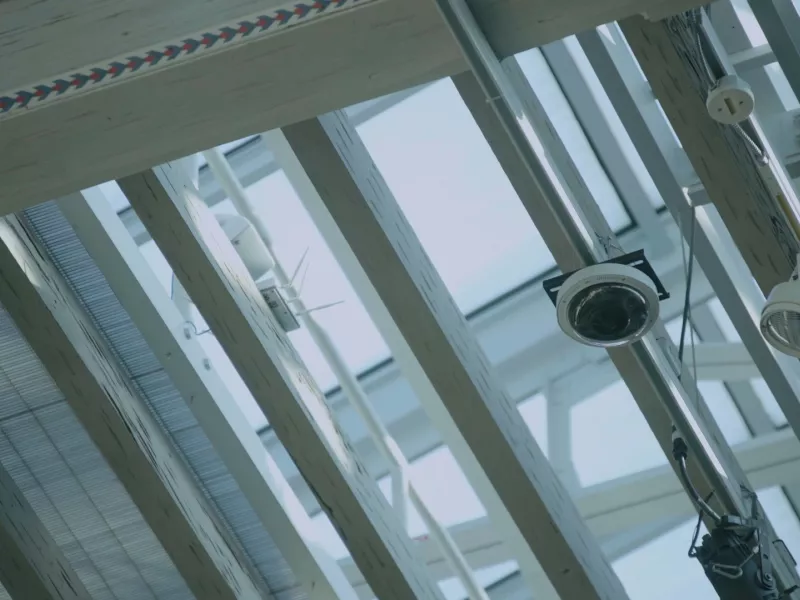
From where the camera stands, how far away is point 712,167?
3.06m

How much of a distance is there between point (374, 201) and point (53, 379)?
0.94 meters

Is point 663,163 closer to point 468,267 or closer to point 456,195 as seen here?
point 456,195

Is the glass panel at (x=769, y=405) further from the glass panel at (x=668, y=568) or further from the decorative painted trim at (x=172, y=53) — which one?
the decorative painted trim at (x=172, y=53)

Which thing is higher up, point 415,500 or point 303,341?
point 303,341

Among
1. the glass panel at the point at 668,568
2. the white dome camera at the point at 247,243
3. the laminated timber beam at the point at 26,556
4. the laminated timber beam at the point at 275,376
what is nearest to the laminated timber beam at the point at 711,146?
the laminated timber beam at the point at 275,376

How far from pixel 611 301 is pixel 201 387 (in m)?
1.35

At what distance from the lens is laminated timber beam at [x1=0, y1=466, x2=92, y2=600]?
3.70m

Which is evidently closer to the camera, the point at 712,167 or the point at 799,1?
the point at 712,167

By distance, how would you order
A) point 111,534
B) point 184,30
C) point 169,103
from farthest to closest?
1. point 111,534
2. point 169,103
3. point 184,30

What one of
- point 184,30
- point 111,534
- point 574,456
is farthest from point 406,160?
point 184,30

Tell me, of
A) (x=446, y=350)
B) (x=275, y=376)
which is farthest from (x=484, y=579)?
(x=446, y=350)

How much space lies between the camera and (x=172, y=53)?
8.70 ft

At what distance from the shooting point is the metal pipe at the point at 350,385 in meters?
4.21

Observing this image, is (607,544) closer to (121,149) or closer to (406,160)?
(406,160)
